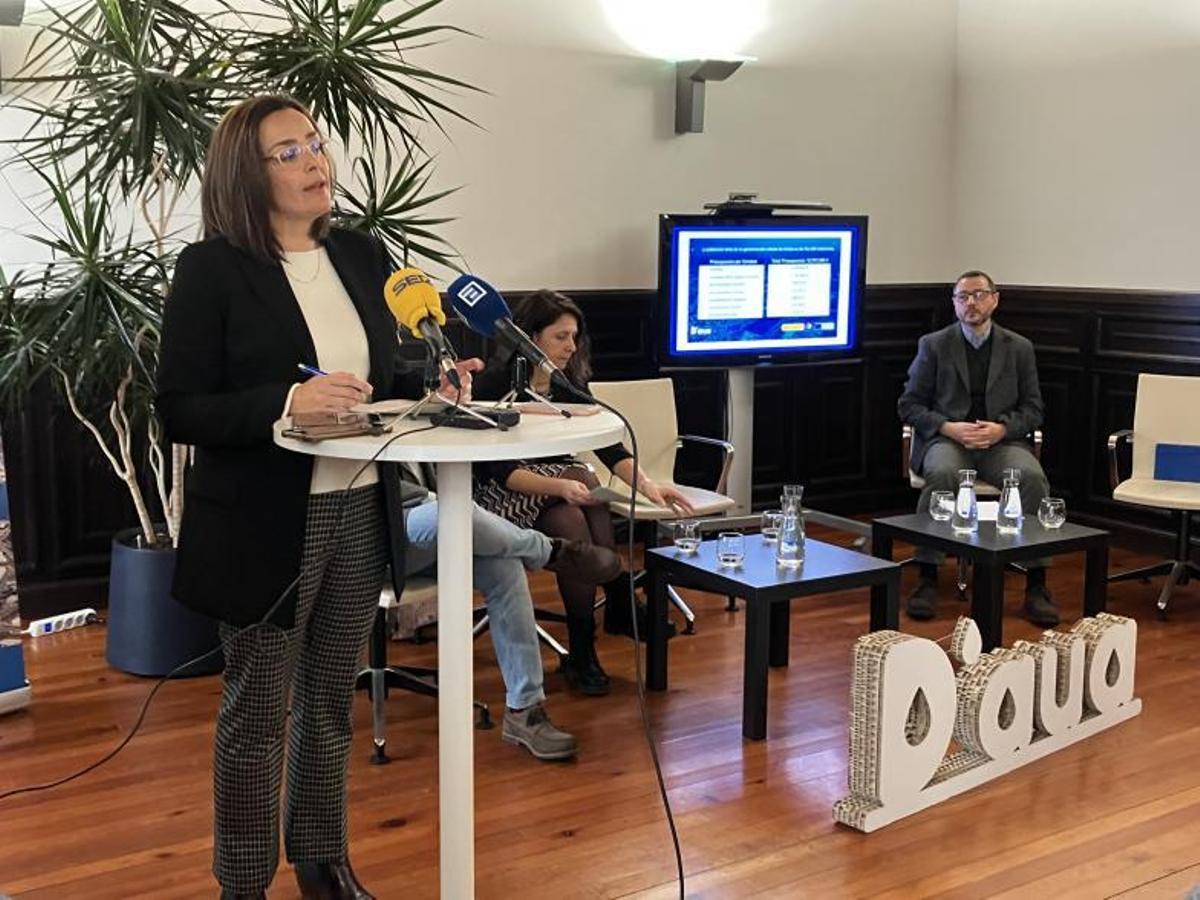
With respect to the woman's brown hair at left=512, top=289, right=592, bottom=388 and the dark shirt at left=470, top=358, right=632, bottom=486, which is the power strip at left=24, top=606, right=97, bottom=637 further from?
the woman's brown hair at left=512, top=289, right=592, bottom=388

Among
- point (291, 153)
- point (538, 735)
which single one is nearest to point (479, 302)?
point (291, 153)

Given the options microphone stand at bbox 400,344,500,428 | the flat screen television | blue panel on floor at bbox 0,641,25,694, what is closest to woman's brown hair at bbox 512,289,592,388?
the flat screen television

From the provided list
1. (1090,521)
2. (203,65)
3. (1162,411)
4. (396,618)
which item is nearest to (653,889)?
(396,618)

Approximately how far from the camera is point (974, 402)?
17.7 feet

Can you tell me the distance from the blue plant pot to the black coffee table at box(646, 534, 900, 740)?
132cm

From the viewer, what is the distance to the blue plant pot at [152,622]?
13.6 feet

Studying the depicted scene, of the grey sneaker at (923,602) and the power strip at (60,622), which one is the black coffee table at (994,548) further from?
the power strip at (60,622)

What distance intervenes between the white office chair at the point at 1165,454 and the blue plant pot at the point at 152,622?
3.16 meters

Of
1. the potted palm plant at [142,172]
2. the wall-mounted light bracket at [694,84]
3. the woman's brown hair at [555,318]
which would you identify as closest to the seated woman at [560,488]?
the woman's brown hair at [555,318]

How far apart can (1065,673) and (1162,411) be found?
6.51 ft

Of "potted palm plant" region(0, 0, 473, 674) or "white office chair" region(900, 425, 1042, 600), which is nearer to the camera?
"potted palm plant" region(0, 0, 473, 674)

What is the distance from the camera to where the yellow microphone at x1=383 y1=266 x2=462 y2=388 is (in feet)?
7.26

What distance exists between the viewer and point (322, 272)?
2.43 meters

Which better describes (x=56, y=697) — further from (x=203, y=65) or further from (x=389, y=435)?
(x=389, y=435)
